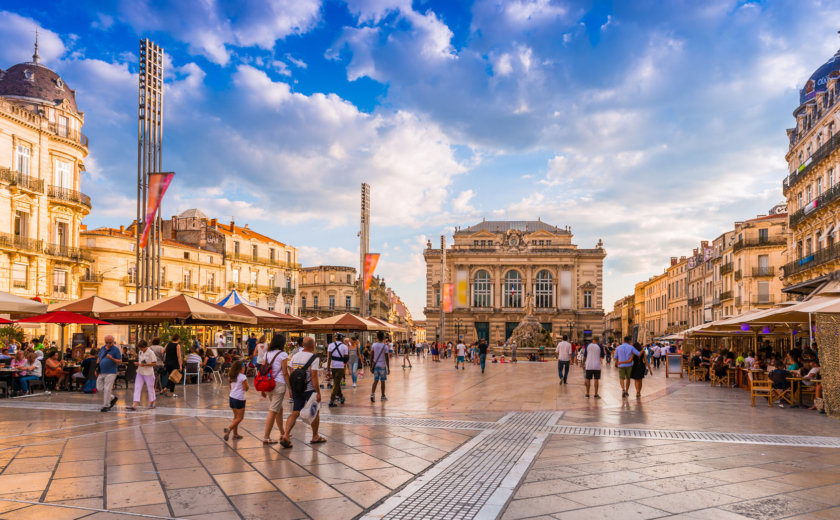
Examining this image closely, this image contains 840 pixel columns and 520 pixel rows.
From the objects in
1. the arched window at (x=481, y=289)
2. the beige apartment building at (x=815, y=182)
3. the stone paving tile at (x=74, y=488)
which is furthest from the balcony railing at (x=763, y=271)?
the stone paving tile at (x=74, y=488)

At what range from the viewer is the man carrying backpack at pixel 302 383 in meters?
8.29

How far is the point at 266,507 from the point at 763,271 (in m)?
50.5

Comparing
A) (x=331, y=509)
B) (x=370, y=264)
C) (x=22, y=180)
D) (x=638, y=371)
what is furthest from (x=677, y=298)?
(x=331, y=509)

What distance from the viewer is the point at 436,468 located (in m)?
7.21

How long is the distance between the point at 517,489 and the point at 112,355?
951cm

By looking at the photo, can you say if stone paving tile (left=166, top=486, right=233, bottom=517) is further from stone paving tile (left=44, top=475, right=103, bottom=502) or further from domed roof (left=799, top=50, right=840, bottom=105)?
domed roof (left=799, top=50, right=840, bottom=105)

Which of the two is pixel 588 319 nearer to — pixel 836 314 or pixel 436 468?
pixel 836 314

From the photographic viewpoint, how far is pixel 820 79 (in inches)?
1270

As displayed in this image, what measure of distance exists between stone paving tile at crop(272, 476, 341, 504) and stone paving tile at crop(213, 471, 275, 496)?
0.14 metres

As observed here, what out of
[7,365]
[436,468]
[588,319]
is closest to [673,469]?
[436,468]

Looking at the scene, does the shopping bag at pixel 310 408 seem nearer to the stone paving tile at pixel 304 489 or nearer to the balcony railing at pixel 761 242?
the stone paving tile at pixel 304 489

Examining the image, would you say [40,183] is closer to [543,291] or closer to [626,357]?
[626,357]

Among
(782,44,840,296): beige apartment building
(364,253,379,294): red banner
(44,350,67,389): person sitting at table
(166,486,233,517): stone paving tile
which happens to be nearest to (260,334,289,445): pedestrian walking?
(166,486,233,517): stone paving tile

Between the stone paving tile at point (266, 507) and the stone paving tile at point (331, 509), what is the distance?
0.09 meters
